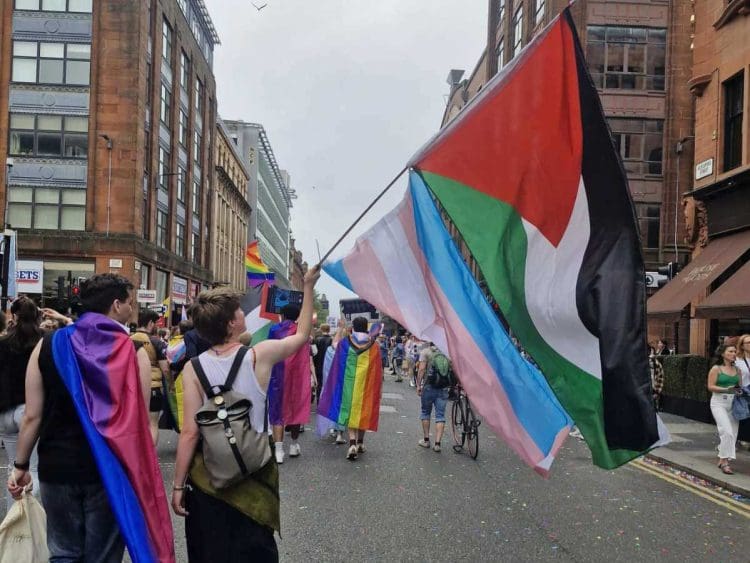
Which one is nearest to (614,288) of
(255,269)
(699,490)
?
(699,490)

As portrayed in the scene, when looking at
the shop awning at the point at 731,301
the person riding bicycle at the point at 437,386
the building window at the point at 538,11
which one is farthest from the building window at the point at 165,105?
the person riding bicycle at the point at 437,386

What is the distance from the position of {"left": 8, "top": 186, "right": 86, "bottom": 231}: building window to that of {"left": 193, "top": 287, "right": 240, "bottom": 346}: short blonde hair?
33553 millimetres

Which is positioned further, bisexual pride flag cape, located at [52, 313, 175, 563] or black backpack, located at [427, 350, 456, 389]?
black backpack, located at [427, 350, 456, 389]

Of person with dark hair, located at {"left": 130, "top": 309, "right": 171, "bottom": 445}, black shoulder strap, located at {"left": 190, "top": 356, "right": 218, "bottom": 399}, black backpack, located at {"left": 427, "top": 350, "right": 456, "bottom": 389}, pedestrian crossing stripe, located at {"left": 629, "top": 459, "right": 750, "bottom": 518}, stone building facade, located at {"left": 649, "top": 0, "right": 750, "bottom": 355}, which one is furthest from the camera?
stone building facade, located at {"left": 649, "top": 0, "right": 750, "bottom": 355}

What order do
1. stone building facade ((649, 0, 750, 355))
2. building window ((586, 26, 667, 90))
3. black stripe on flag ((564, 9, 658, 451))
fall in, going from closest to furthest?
black stripe on flag ((564, 9, 658, 451))
stone building facade ((649, 0, 750, 355))
building window ((586, 26, 667, 90))

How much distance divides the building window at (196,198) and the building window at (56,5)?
1691 cm

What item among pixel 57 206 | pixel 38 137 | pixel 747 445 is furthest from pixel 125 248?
pixel 747 445

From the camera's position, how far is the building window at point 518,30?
41188 millimetres

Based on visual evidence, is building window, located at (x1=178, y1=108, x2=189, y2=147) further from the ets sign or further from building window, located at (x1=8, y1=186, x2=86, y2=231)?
the ets sign

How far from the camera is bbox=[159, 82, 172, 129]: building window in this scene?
4141 centimetres

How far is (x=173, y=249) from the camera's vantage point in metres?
43.9

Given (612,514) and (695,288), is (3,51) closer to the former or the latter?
(695,288)

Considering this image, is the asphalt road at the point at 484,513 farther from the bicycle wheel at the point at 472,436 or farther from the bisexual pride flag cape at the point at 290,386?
the bisexual pride flag cape at the point at 290,386

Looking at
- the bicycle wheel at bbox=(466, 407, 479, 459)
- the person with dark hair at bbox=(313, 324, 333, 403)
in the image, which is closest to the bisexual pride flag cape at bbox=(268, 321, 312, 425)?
the bicycle wheel at bbox=(466, 407, 479, 459)
